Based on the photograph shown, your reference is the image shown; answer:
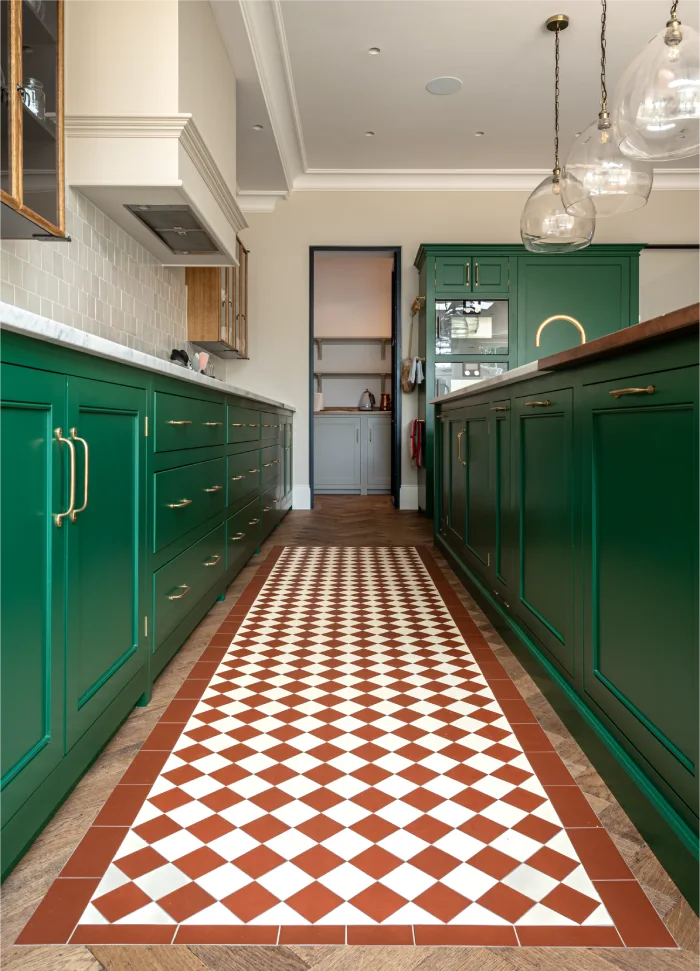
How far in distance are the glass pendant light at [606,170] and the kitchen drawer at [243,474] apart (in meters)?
1.85

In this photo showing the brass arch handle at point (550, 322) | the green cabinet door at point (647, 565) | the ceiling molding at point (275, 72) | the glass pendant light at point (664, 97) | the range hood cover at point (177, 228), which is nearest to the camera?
the green cabinet door at point (647, 565)

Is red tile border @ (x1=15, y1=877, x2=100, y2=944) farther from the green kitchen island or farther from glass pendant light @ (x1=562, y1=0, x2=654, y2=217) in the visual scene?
glass pendant light @ (x1=562, y1=0, x2=654, y2=217)

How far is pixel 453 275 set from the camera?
6176mm

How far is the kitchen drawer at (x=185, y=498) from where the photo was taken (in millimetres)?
2027

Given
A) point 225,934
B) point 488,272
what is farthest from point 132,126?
point 488,272

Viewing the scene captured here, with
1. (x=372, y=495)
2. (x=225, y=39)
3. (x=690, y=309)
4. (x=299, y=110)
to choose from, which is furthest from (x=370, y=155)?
(x=690, y=309)

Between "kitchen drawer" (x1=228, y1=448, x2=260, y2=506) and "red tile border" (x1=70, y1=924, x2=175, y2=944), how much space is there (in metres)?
2.26

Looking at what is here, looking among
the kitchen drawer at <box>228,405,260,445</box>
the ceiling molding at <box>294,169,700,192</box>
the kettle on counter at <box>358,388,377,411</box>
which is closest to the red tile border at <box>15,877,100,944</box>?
the kitchen drawer at <box>228,405,260,445</box>

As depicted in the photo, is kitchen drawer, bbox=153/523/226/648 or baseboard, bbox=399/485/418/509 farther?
baseboard, bbox=399/485/418/509

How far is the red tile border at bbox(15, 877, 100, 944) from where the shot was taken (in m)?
1.05

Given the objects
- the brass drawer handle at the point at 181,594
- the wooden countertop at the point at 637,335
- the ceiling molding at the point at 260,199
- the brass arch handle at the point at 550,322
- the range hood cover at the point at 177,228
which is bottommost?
the brass drawer handle at the point at 181,594

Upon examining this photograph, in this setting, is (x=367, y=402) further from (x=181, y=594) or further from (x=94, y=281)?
(x=181, y=594)

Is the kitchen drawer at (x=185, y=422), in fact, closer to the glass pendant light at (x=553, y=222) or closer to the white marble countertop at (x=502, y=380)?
the white marble countertop at (x=502, y=380)

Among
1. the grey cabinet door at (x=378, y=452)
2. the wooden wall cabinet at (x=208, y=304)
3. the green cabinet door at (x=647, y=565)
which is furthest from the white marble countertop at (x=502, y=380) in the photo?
the grey cabinet door at (x=378, y=452)
